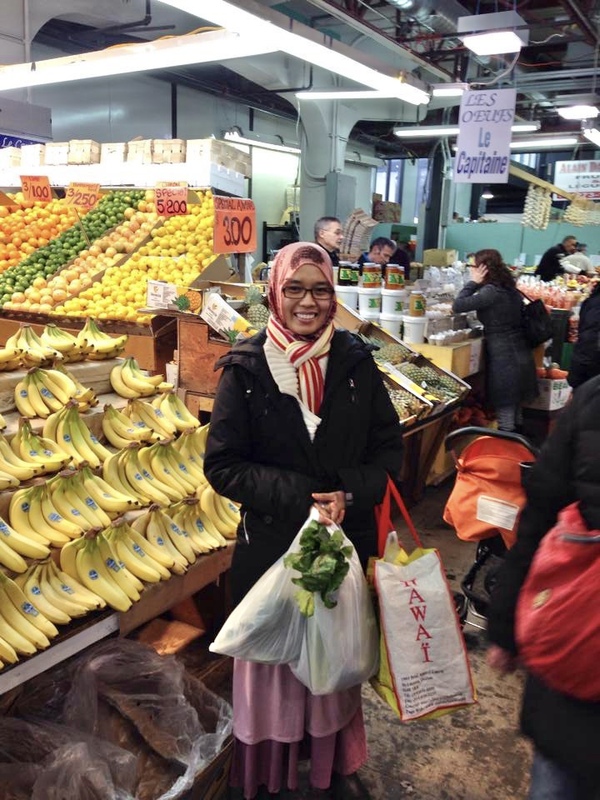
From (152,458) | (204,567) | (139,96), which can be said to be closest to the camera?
(204,567)

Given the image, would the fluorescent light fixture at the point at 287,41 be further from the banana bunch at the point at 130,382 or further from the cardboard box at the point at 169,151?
the banana bunch at the point at 130,382

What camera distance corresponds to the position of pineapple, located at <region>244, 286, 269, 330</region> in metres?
4.20

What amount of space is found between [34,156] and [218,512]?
519 centimetres

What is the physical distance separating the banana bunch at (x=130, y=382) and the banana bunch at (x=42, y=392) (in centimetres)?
32

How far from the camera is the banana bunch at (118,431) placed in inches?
118

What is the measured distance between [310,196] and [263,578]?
1053 centimetres

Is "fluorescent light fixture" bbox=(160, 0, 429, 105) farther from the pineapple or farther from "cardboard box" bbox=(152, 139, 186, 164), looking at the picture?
the pineapple

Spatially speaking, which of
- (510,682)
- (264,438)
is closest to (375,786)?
(510,682)

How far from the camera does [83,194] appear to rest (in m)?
5.88

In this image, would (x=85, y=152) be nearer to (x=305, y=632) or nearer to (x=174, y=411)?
(x=174, y=411)

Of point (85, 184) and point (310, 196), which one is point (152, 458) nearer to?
point (85, 184)

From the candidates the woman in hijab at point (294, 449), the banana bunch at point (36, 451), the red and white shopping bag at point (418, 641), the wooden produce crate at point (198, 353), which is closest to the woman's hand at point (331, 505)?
the woman in hijab at point (294, 449)

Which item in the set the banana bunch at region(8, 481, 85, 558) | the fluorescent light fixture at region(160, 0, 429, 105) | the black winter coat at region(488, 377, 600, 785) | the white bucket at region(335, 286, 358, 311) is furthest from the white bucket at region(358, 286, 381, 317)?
the black winter coat at region(488, 377, 600, 785)

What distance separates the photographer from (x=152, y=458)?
296 centimetres
